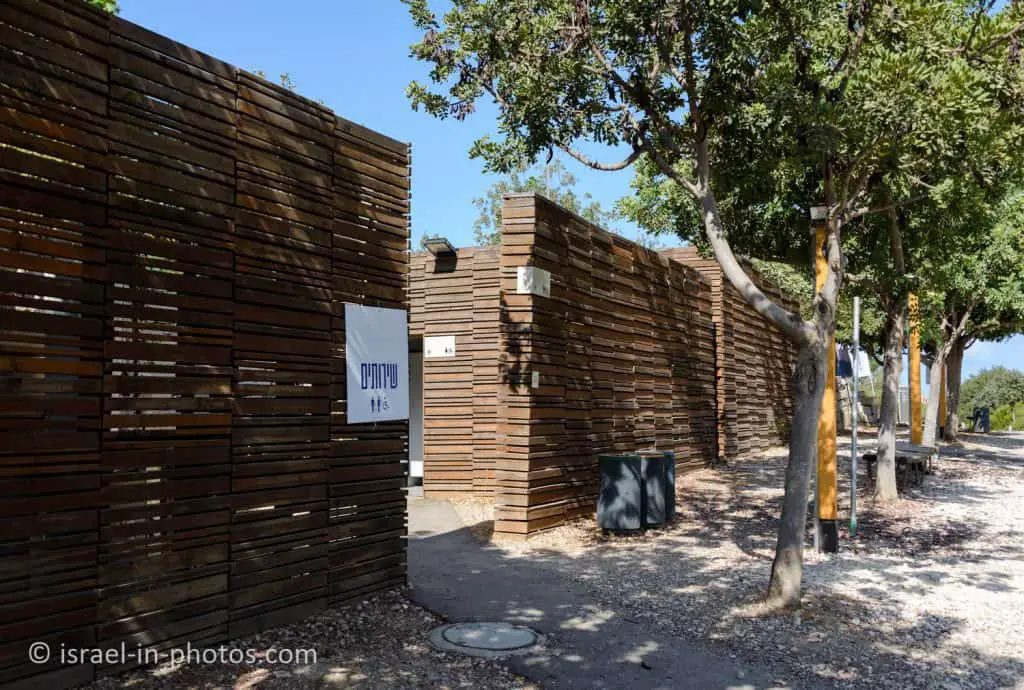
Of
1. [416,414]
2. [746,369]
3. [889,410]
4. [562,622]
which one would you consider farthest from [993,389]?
[562,622]

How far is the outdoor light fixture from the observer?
12.9 meters

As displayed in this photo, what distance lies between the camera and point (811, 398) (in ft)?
23.2

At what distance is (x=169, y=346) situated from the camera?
17.4ft

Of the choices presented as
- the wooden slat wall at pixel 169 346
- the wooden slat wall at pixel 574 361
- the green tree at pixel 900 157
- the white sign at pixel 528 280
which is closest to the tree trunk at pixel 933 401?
the green tree at pixel 900 157

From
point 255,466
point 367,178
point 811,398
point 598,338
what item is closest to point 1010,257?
point 598,338

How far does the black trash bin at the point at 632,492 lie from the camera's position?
404 inches

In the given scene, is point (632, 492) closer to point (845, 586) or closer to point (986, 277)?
point (845, 586)

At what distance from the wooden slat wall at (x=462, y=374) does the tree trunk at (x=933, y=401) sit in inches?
511

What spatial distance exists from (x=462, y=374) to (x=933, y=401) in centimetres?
1468

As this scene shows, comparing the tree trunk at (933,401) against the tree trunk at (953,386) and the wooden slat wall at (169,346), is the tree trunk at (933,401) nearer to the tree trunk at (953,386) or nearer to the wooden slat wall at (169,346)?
the tree trunk at (953,386)

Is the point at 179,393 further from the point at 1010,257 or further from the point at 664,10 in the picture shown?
the point at 1010,257

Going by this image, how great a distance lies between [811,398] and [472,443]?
6950mm

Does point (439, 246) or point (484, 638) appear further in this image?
point (439, 246)

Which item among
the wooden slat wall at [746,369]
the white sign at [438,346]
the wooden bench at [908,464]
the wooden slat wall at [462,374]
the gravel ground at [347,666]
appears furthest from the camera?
the wooden slat wall at [746,369]
